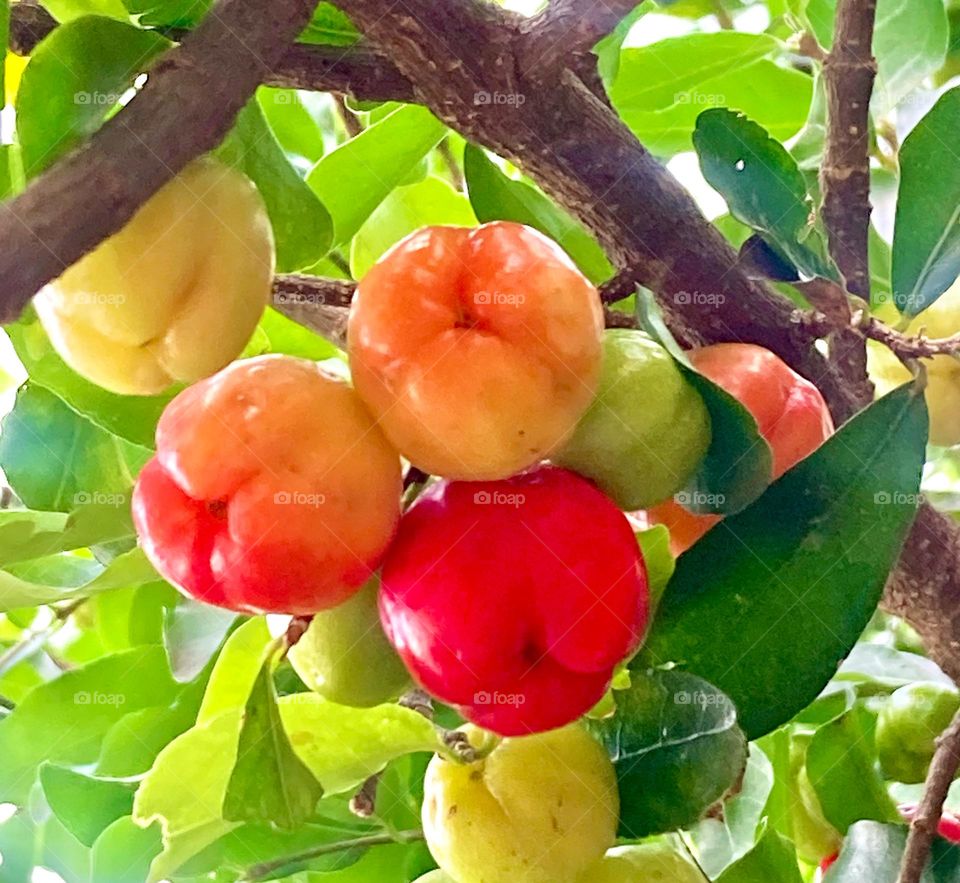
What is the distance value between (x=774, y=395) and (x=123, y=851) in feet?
1.79

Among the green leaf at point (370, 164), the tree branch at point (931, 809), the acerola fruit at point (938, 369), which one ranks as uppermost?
the green leaf at point (370, 164)

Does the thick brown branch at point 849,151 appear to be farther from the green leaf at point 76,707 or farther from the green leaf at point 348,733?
the green leaf at point 76,707

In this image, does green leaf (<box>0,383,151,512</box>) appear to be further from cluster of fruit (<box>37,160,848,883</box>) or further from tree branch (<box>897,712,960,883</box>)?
tree branch (<box>897,712,960,883</box>)

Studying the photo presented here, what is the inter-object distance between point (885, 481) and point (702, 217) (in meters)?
0.17

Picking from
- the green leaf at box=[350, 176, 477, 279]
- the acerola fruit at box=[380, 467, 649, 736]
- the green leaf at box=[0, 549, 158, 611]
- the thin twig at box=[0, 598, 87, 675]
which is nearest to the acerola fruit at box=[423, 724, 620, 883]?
the acerola fruit at box=[380, 467, 649, 736]

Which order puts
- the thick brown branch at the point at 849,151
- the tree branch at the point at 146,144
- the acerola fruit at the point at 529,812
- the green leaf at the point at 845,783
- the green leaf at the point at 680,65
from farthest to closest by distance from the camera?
the green leaf at the point at 680,65, the green leaf at the point at 845,783, the thick brown branch at the point at 849,151, the acerola fruit at the point at 529,812, the tree branch at the point at 146,144

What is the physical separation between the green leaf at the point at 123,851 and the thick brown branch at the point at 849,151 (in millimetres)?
592

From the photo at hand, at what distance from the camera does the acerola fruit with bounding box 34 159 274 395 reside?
1.54 feet

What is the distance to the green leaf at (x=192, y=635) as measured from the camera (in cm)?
71

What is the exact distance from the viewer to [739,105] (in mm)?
1019

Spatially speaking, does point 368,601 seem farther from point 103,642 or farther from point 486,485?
point 103,642

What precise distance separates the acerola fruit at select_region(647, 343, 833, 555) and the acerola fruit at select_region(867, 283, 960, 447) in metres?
0.29

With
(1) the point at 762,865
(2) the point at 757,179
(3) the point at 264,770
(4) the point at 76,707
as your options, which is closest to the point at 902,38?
(2) the point at 757,179

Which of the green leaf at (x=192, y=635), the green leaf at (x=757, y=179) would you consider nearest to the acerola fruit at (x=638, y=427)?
the green leaf at (x=757, y=179)
